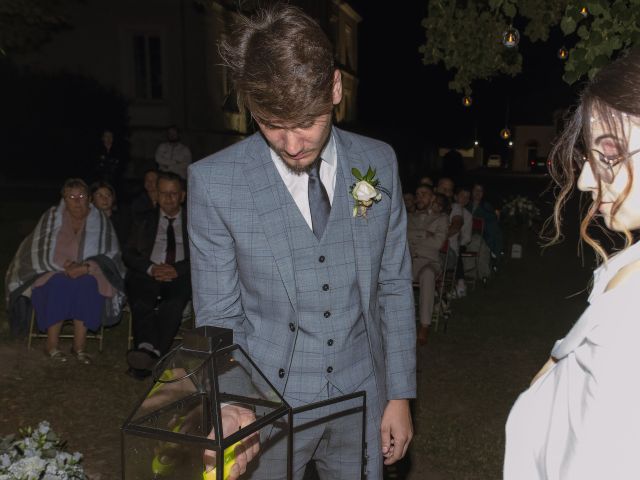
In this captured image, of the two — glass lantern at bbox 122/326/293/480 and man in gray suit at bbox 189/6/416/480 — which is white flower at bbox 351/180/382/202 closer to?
man in gray suit at bbox 189/6/416/480

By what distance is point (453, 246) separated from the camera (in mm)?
9445

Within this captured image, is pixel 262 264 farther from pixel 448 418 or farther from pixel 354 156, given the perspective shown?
pixel 448 418

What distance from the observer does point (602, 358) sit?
1210 mm

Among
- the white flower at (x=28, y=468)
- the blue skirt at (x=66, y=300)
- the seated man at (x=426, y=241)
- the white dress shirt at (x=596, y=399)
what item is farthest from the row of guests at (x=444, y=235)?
the white dress shirt at (x=596, y=399)

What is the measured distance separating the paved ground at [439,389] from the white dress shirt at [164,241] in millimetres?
1182

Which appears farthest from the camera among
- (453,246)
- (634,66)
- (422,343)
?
(453,246)

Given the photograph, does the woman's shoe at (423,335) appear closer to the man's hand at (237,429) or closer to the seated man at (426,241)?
the seated man at (426,241)

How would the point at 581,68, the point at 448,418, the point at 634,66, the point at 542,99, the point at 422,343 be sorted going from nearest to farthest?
1. the point at 634,66
2. the point at 581,68
3. the point at 448,418
4. the point at 422,343
5. the point at 542,99

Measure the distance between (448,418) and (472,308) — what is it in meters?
4.00

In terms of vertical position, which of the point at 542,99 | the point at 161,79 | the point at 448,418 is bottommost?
the point at 448,418

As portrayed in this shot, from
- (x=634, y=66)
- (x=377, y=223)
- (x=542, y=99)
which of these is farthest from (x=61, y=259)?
(x=542, y=99)

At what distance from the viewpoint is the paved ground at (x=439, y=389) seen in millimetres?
5172

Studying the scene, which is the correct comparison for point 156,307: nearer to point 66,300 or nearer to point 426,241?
point 66,300

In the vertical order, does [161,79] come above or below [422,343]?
above
